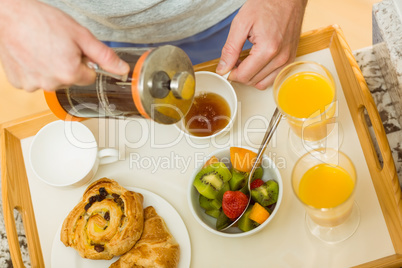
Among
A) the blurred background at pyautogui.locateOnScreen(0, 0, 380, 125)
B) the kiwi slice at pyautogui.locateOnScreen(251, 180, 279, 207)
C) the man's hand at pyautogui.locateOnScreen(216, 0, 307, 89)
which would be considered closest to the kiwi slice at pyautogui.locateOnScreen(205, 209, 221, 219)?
the kiwi slice at pyautogui.locateOnScreen(251, 180, 279, 207)

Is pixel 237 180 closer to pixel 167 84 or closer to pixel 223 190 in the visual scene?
pixel 223 190

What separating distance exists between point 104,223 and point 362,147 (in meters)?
0.72

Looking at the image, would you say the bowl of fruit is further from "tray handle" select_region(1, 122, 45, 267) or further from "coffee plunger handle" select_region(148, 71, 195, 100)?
"tray handle" select_region(1, 122, 45, 267)

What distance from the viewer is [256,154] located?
3.78ft

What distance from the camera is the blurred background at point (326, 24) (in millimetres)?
2164

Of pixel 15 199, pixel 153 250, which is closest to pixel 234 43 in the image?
pixel 153 250

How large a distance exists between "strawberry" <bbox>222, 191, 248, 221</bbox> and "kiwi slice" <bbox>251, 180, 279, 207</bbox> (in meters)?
0.04

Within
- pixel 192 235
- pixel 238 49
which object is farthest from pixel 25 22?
pixel 192 235

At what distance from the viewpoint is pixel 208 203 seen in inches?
45.4

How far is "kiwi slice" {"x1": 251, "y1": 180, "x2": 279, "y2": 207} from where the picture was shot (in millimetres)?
1109

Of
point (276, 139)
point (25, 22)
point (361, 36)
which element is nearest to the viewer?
point (25, 22)

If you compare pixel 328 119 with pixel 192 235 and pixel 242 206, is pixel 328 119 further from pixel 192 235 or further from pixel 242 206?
pixel 192 235

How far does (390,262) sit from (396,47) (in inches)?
22.6

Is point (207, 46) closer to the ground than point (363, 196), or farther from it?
farther from it
